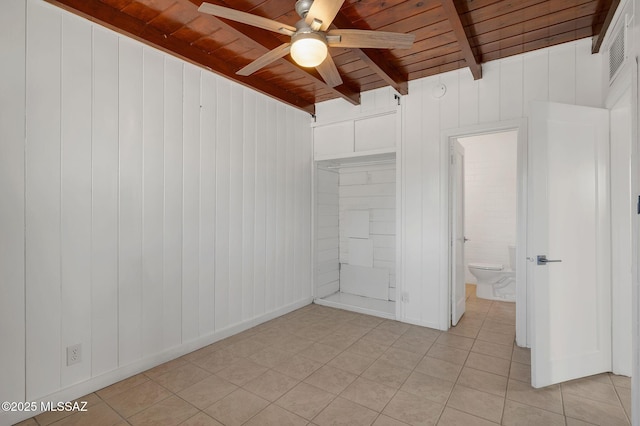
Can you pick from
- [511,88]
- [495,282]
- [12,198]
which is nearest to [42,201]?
[12,198]

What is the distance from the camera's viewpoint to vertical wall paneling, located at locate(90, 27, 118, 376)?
2.33 metres

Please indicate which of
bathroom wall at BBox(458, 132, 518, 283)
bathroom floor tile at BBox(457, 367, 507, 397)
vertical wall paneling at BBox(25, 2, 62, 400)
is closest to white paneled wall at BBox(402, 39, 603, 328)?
bathroom floor tile at BBox(457, 367, 507, 397)

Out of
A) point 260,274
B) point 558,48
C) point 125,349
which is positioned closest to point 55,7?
point 125,349

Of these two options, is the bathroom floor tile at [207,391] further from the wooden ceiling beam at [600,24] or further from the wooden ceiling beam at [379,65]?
the wooden ceiling beam at [600,24]

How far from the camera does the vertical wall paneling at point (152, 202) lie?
2.63 metres

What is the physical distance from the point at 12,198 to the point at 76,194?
334 millimetres

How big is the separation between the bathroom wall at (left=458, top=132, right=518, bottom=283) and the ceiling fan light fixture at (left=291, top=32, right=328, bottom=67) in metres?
3.88

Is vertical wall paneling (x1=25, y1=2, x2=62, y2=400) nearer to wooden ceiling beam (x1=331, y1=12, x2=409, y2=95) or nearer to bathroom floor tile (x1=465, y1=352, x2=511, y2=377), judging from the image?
wooden ceiling beam (x1=331, y1=12, x2=409, y2=95)

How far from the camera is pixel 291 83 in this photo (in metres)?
3.72

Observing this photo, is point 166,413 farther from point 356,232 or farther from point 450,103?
point 450,103

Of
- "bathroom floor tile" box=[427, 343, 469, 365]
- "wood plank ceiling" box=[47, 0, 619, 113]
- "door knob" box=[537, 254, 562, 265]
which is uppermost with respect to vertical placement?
"wood plank ceiling" box=[47, 0, 619, 113]

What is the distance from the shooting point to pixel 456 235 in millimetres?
3551

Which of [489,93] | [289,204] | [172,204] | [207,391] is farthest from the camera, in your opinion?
[289,204]

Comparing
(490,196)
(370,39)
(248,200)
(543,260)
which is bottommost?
(543,260)
